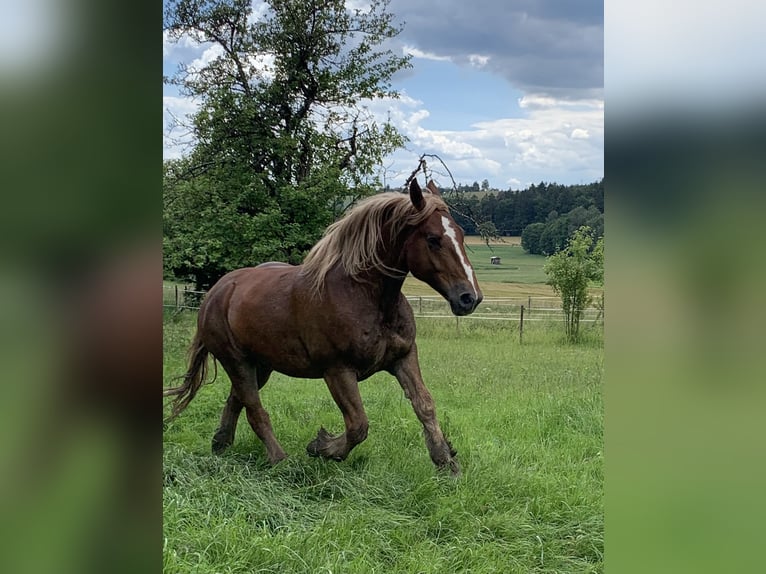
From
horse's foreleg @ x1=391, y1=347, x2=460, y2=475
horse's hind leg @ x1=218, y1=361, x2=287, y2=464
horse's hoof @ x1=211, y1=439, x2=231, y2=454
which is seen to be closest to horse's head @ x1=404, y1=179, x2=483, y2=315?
horse's foreleg @ x1=391, y1=347, x2=460, y2=475

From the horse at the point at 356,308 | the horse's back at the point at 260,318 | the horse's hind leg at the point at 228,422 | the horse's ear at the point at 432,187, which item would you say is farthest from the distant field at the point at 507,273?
the horse's hind leg at the point at 228,422

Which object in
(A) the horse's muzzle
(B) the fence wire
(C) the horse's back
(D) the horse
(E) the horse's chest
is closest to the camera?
(A) the horse's muzzle

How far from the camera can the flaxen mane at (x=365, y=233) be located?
3.17 metres

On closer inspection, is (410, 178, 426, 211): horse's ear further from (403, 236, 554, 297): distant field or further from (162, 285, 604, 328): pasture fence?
(162, 285, 604, 328): pasture fence

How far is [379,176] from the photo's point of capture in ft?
13.2

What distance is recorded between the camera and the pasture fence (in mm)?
4133

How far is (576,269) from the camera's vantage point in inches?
168

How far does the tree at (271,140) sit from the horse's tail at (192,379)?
59 centimetres

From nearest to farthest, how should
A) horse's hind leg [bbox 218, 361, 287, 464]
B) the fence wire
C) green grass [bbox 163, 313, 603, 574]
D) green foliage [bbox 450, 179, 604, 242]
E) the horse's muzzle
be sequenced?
1. green grass [bbox 163, 313, 603, 574]
2. the horse's muzzle
3. horse's hind leg [bbox 218, 361, 287, 464]
4. green foliage [bbox 450, 179, 604, 242]
5. the fence wire

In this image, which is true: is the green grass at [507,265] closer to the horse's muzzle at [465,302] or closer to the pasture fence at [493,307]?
the pasture fence at [493,307]

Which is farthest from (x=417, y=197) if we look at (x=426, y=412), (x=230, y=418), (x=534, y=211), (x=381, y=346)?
(x=230, y=418)
